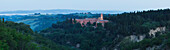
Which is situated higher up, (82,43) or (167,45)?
(167,45)

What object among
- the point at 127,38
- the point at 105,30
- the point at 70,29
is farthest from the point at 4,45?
the point at 70,29

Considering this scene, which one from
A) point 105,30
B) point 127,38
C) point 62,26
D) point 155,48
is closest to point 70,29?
point 62,26

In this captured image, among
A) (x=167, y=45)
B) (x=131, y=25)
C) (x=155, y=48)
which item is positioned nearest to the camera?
(x=167, y=45)

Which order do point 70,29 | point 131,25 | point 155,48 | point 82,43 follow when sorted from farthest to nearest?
point 70,29 < point 82,43 < point 131,25 < point 155,48

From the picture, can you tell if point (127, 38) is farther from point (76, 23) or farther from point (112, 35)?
point (76, 23)

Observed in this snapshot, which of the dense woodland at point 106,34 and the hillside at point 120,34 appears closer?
the dense woodland at point 106,34

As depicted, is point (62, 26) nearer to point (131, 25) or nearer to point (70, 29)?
point (70, 29)

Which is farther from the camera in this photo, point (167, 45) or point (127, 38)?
point (127, 38)

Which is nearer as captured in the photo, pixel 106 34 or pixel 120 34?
pixel 120 34

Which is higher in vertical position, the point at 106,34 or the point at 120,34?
the point at 120,34

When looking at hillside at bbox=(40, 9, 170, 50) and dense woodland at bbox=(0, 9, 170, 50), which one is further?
hillside at bbox=(40, 9, 170, 50)
